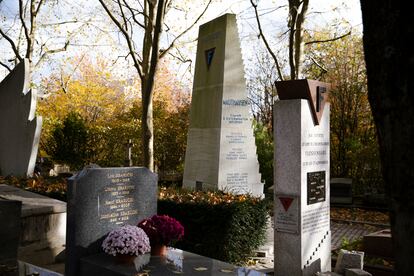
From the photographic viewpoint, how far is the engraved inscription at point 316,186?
633 centimetres

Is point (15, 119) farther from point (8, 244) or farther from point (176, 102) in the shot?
point (176, 102)

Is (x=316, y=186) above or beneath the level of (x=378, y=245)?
above

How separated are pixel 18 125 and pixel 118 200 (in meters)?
7.42

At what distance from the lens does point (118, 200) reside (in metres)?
5.89

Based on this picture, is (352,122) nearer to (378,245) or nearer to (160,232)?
(378,245)

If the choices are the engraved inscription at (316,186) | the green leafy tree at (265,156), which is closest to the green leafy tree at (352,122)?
the green leafy tree at (265,156)

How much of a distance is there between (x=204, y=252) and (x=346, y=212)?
8.08m

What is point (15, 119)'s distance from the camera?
12.1 meters

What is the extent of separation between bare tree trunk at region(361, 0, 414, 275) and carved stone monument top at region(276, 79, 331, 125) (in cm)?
450

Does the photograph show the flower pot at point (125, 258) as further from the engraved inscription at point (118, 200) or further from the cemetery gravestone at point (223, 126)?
the cemetery gravestone at point (223, 126)

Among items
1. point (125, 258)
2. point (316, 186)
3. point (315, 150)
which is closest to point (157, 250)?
point (125, 258)

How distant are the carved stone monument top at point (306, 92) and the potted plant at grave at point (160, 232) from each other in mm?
2560

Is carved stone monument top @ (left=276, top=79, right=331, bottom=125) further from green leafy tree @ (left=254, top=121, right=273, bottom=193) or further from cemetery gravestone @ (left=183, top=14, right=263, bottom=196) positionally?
green leafy tree @ (left=254, top=121, right=273, bottom=193)

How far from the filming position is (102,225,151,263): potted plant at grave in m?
5.11
